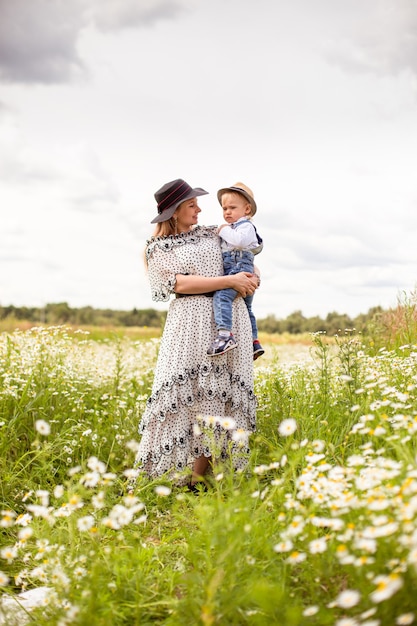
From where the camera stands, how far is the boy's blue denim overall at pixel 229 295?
4.97 m

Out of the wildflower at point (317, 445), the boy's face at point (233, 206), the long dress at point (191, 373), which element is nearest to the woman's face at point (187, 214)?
the long dress at point (191, 373)

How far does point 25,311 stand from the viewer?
2302 cm

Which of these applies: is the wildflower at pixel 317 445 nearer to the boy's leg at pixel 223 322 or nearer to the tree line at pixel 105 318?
the boy's leg at pixel 223 322

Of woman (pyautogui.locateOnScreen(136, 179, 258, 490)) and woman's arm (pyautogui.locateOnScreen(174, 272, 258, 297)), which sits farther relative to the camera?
woman (pyautogui.locateOnScreen(136, 179, 258, 490))

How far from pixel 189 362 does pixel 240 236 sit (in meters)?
1.08

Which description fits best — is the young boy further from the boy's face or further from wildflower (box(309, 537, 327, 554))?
wildflower (box(309, 537, 327, 554))

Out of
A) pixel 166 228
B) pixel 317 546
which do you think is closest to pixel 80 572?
pixel 317 546

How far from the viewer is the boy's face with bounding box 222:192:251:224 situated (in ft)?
17.4

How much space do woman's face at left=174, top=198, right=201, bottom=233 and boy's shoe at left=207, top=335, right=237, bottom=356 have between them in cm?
101

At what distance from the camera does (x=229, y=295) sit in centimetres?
501

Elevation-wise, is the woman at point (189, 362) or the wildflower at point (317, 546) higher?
the woman at point (189, 362)

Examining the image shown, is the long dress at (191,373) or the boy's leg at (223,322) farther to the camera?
the long dress at (191,373)

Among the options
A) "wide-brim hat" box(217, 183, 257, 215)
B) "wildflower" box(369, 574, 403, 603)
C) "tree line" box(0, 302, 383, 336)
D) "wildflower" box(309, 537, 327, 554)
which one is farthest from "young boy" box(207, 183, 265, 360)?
"tree line" box(0, 302, 383, 336)

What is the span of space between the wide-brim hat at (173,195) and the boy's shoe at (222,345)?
1.08 metres
